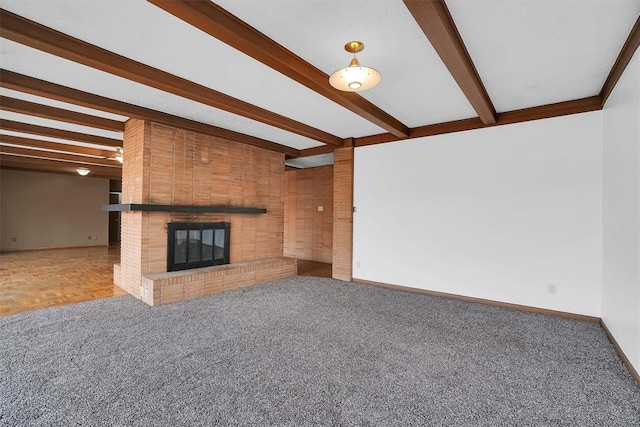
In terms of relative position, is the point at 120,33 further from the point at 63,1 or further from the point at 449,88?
the point at 449,88

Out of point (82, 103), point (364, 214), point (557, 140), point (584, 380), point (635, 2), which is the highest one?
point (635, 2)

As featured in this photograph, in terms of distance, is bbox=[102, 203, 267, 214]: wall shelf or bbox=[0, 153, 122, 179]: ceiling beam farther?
bbox=[0, 153, 122, 179]: ceiling beam

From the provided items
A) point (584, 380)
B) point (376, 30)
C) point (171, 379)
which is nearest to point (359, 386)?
point (171, 379)

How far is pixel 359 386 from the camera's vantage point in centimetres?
211

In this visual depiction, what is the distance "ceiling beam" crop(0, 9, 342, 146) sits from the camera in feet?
7.16

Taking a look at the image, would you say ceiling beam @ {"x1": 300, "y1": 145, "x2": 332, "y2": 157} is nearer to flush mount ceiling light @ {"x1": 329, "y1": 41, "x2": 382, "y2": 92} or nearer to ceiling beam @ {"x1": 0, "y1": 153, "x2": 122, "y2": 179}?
flush mount ceiling light @ {"x1": 329, "y1": 41, "x2": 382, "y2": 92}

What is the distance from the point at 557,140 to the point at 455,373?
322cm

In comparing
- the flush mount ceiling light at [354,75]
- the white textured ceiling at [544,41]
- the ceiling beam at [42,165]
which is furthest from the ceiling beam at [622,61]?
the ceiling beam at [42,165]

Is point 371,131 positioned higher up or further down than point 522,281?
higher up

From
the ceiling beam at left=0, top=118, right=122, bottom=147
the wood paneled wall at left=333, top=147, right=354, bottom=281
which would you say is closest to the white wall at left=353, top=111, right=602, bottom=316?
the wood paneled wall at left=333, top=147, right=354, bottom=281

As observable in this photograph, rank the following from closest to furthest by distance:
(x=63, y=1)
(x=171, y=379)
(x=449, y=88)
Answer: (x=63, y=1) → (x=171, y=379) → (x=449, y=88)

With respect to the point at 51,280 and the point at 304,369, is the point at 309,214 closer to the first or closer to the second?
the point at 51,280

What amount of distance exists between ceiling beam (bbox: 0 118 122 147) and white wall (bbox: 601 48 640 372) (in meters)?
7.14

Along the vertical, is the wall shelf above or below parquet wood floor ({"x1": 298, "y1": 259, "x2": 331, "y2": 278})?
above
